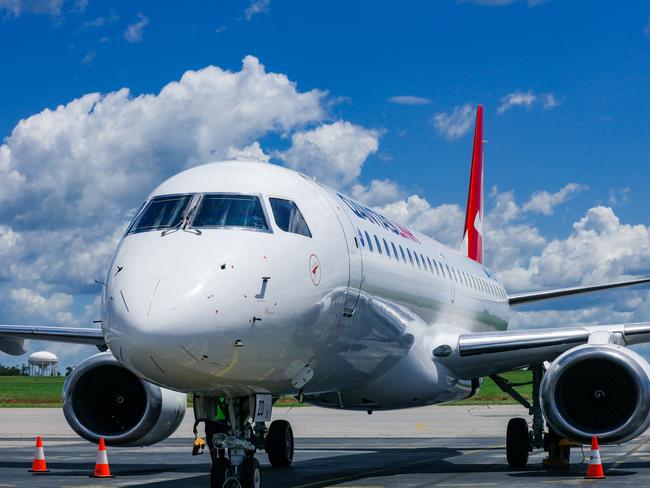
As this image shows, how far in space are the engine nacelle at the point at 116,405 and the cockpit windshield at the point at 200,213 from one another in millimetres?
4216

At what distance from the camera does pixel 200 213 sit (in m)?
11.5

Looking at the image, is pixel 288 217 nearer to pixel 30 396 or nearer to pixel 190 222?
pixel 190 222

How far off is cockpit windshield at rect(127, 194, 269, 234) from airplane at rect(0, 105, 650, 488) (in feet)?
0.08

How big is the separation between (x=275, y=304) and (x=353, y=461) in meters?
9.78

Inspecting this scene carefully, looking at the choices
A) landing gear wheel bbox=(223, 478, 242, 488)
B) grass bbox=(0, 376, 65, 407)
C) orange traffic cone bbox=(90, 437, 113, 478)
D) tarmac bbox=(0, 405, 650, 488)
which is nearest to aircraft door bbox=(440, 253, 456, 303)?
tarmac bbox=(0, 405, 650, 488)

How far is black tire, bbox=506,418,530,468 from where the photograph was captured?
17.9 metres

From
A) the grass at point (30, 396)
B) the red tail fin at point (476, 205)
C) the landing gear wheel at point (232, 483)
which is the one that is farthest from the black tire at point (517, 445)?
the grass at point (30, 396)

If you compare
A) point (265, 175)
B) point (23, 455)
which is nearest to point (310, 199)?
point (265, 175)


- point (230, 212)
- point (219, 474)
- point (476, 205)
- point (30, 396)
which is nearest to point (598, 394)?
point (219, 474)

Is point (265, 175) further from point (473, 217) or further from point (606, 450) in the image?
point (473, 217)

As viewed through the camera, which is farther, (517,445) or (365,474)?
(517,445)

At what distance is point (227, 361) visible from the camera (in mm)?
10344

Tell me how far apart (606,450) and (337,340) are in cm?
1248

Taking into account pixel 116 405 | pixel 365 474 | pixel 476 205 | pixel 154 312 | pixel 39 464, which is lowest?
pixel 365 474
